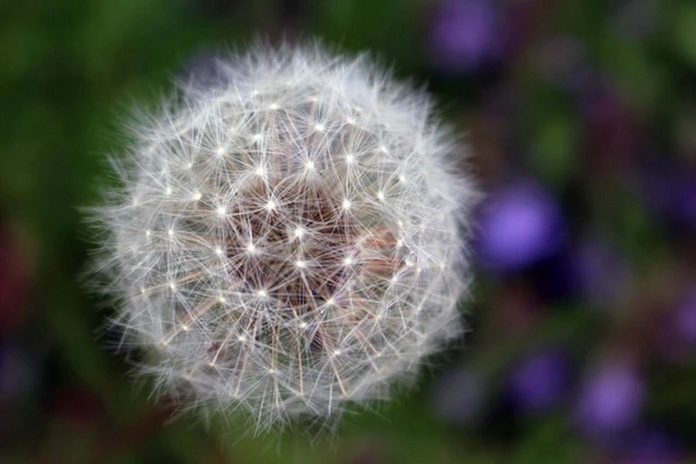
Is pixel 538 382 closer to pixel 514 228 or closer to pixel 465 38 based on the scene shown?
pixel 514 228

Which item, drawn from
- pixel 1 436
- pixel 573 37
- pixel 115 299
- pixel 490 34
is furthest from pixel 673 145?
pixel 1 436

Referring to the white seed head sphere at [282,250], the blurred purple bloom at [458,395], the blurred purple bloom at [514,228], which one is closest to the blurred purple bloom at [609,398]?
the blurred purple bloom at [458,395]

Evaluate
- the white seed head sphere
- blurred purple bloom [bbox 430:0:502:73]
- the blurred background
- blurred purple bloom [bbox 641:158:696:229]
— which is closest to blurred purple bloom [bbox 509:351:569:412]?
the blurred background

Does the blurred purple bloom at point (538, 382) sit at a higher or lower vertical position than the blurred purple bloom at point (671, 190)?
lower

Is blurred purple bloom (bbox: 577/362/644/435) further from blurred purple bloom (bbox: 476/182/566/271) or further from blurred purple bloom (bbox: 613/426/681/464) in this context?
blurred purple bloom (bbox: 476/182/566/271)

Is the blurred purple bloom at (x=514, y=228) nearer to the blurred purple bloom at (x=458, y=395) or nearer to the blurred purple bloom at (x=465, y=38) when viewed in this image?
the blurred purple bloom at (x=458, y=395)

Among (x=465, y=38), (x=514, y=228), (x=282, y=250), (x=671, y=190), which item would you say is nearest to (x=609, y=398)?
(x=514, y=228)

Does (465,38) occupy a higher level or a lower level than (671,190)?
higher

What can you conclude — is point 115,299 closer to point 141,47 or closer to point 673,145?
point 141,47
